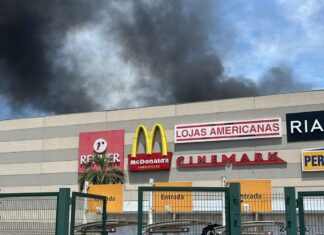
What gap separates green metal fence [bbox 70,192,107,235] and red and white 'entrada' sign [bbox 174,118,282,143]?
3429 centimetres

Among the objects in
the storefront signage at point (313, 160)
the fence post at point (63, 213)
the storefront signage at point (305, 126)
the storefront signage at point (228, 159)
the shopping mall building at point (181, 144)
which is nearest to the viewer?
the fence post at point (63, 213)

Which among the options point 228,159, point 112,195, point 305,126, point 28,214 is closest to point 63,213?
point 28,214

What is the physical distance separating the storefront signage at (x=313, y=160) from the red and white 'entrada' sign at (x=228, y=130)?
121 inches

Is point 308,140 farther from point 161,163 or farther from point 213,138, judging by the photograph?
point 161,163

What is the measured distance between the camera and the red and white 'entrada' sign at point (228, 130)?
46.9 metres

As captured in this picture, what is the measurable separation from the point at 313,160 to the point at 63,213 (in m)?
35.4

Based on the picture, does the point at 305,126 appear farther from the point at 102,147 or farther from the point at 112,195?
the point at 102,147

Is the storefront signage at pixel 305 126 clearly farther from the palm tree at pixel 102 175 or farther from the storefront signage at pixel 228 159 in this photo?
the palm tree at pixel 102 175

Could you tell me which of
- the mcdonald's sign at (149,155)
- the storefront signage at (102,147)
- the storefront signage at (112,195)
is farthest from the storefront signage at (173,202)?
the storefront signage at (102,147)


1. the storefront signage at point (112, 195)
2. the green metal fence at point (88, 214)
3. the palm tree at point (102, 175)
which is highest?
the palm tree at point (102, 175)

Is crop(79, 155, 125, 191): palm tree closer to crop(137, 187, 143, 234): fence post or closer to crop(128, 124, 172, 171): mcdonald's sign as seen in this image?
crop(128, 124, 172, 171): mcdonald's sign

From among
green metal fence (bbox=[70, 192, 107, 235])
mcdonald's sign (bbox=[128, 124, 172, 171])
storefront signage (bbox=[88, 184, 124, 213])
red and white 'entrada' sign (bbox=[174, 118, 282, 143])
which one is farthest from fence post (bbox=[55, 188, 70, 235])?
mcdonald's sign (bbox=[128, 124, 172, 171])

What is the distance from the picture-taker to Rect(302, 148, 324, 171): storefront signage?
145 ft

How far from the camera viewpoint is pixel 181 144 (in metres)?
50.2
